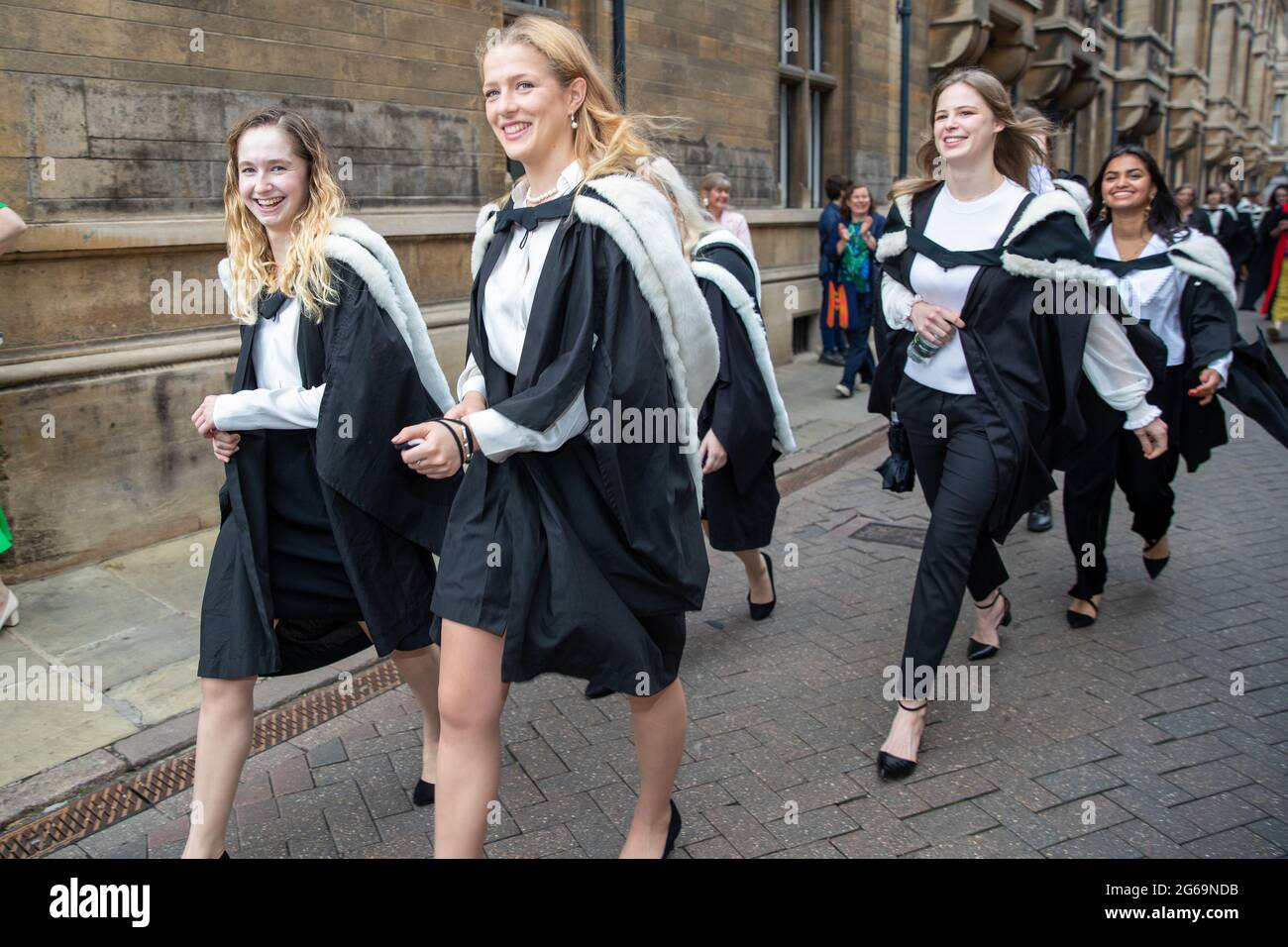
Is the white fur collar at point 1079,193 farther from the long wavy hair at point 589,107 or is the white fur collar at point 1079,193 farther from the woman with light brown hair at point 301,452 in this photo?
the woman with light brown hair at point 301,452

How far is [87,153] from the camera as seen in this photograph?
17.8 feet

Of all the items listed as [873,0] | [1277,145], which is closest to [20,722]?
[873,0]

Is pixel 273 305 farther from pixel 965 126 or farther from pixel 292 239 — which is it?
pixel 965 126

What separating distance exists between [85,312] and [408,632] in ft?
11.4

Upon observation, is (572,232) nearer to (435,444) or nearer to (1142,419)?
(435,444)

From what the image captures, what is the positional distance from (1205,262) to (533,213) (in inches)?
138

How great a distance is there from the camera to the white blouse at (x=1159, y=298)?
4844 millimetres

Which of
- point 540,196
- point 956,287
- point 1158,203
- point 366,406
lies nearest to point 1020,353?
point 956,287

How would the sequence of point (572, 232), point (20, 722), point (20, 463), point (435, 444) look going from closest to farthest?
point (435, 444) < point (572, 232) < point (20, 722) < point (20, 463)

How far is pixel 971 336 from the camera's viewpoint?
379 centimetres

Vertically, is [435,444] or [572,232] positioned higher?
[572,232]

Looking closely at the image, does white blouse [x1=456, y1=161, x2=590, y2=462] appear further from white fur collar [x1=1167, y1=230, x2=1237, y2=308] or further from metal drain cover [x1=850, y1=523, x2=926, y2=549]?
metal drain cover [x1=850, y1=523, x2=926, y2=549]

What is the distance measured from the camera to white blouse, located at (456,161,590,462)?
237 centimetres

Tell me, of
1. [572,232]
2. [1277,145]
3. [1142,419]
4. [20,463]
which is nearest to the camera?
[572,232]
